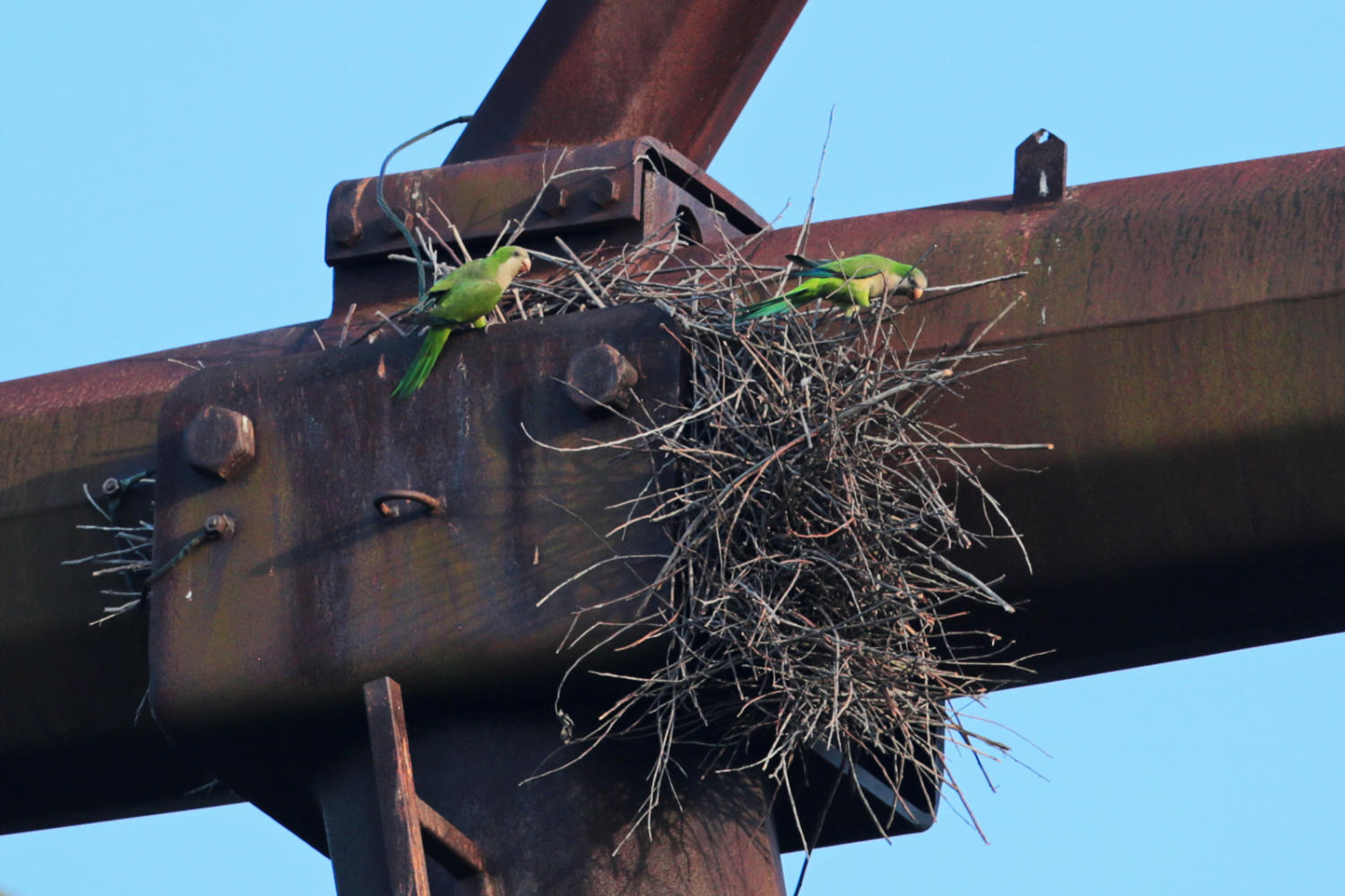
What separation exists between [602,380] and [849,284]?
588 mm

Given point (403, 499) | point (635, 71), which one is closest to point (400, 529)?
point (403, 499)

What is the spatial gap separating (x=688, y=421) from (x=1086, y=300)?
0.89m

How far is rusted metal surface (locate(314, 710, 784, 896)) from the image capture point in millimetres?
4504

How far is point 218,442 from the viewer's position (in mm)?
4742

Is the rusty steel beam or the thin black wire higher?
the thin black wire

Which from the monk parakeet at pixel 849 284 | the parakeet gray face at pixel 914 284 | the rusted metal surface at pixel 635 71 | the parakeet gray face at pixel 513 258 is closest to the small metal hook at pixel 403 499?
the parakeet gray face at pixel 513 258

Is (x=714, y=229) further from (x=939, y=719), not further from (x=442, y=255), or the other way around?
(x=939, y=719)

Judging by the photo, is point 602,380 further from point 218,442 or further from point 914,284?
point 218,442

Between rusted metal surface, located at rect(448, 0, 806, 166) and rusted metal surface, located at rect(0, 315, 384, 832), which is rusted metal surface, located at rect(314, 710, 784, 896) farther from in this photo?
rusted metal surface, located at rect(448, 0, 806, 166)

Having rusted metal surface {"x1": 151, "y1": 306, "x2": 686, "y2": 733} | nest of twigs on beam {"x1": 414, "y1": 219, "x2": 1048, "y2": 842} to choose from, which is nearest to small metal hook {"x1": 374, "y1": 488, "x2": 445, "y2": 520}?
rusted metal surface {"x1": 151, "y1": 306, "x2": 686, "y2": 733}

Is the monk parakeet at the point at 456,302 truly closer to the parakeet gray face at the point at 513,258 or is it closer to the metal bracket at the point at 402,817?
the parakeet gray face at the point at 513,258

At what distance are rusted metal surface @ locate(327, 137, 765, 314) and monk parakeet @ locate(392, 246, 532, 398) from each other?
373mm

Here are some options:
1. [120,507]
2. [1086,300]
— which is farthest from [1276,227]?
[120,507]

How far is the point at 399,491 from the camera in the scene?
4.57 metres
